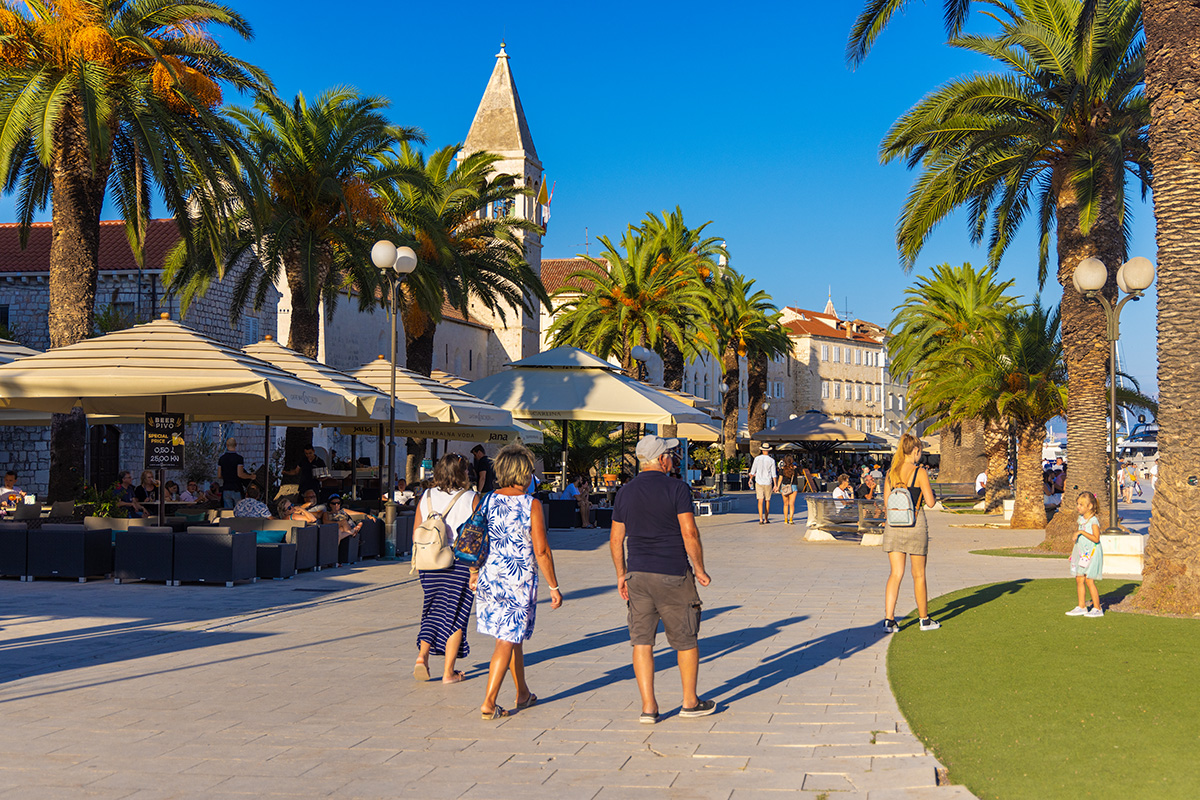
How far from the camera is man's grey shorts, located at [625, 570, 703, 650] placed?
6.49 m

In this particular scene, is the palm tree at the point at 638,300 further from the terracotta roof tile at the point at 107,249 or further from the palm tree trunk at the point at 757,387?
the palm tree trunk at the point at 757,387

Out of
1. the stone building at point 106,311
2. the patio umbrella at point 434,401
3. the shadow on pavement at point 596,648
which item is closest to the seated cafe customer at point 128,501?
the patio umbrella at point 434,401

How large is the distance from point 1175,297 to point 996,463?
21.3 metres

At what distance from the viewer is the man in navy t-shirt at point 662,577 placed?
255 inches

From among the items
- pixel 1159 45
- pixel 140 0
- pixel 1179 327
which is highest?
pixel 140 0

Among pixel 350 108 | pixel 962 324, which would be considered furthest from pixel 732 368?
pixel 350 108

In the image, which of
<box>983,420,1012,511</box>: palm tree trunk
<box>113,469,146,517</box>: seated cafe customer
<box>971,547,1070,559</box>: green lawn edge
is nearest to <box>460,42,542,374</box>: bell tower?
<box>983,420,1012,511</box>: palm tree trunk

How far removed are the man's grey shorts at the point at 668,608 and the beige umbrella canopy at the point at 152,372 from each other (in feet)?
22.7

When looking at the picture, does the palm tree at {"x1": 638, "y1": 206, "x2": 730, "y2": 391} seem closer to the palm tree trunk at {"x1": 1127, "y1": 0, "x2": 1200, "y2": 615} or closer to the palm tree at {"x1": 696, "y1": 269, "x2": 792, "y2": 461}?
the palm tree at {"x1": 696, "y1": 269, "x2": 792, "y2": 461}

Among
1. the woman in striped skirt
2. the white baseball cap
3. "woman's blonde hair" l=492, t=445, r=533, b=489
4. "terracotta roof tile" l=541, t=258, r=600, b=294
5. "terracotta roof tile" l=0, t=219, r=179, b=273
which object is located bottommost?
the woman in striped skirt

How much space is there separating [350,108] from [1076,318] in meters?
14.0

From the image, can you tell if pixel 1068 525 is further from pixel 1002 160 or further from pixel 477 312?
pixel 477 312

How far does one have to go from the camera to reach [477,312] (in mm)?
69625

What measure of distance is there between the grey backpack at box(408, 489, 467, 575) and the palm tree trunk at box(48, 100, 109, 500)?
32.8ft
